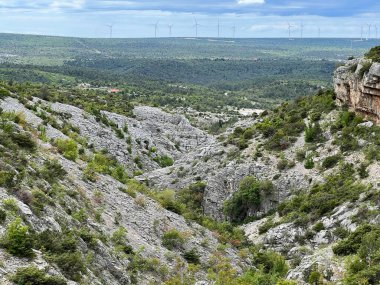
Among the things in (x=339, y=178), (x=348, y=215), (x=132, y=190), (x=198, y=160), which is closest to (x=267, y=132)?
(x=198, y=160)

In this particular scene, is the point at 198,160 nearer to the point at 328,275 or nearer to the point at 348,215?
the point at 348,215

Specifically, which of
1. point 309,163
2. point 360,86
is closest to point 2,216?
point 309,163

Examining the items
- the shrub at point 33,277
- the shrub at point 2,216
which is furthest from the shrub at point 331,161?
the shrub at point 33,277

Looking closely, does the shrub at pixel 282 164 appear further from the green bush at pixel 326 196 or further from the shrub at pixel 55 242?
the shrub at pixel 55 242

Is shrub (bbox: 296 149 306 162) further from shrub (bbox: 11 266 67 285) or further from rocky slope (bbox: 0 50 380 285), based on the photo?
shrub (bbox: 11 266 67 285)

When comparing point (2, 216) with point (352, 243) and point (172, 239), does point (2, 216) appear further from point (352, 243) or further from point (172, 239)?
point (352, 243)

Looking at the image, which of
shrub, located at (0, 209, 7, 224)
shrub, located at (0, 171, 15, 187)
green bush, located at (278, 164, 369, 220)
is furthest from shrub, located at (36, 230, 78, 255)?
green bush, located at (278, 164, 369, 220)
